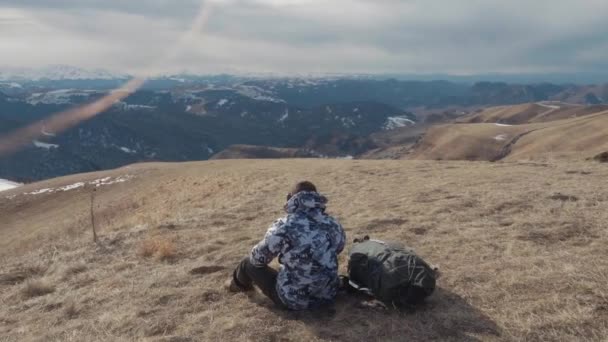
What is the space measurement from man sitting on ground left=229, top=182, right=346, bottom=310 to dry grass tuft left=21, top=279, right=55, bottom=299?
558 cm

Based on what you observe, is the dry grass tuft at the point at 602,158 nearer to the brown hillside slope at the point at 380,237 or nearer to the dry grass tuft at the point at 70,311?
the brown hillside slope at the point at 380,237

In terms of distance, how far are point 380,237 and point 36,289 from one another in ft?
29.0

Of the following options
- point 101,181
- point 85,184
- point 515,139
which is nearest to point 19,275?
point 85,184

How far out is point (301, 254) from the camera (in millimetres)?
8672

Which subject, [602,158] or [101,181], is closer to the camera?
[602,158]

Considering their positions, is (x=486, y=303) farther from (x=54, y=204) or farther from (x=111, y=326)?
(x=54, y=204)

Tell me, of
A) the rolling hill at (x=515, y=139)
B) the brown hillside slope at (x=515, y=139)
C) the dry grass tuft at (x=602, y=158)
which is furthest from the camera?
the rolling hill at (x=515, y=139)

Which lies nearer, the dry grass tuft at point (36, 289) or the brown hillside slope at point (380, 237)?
the brown hillside slope at point (380, 237)

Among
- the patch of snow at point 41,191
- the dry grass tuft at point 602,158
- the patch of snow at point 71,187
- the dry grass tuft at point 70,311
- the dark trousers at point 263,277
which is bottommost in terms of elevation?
the patch of snow at point 41,191

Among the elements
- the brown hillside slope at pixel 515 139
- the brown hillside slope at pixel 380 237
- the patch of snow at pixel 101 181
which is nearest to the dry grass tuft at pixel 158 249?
the brown hillside slope at pixel 380 237

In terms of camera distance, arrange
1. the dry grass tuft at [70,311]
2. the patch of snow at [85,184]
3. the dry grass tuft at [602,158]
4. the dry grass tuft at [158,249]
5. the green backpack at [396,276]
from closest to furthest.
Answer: the green backpack at [396,276] < the dry grass tuft at [70,311] < the dry grass tuft at [158,249] < the dry grass tuft at [602,158] < the patch of snow at [85,184]

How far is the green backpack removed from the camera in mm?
8750

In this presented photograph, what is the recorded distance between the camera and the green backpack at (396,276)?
28.7 ft

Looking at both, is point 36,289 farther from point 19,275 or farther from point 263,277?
point 263,277
